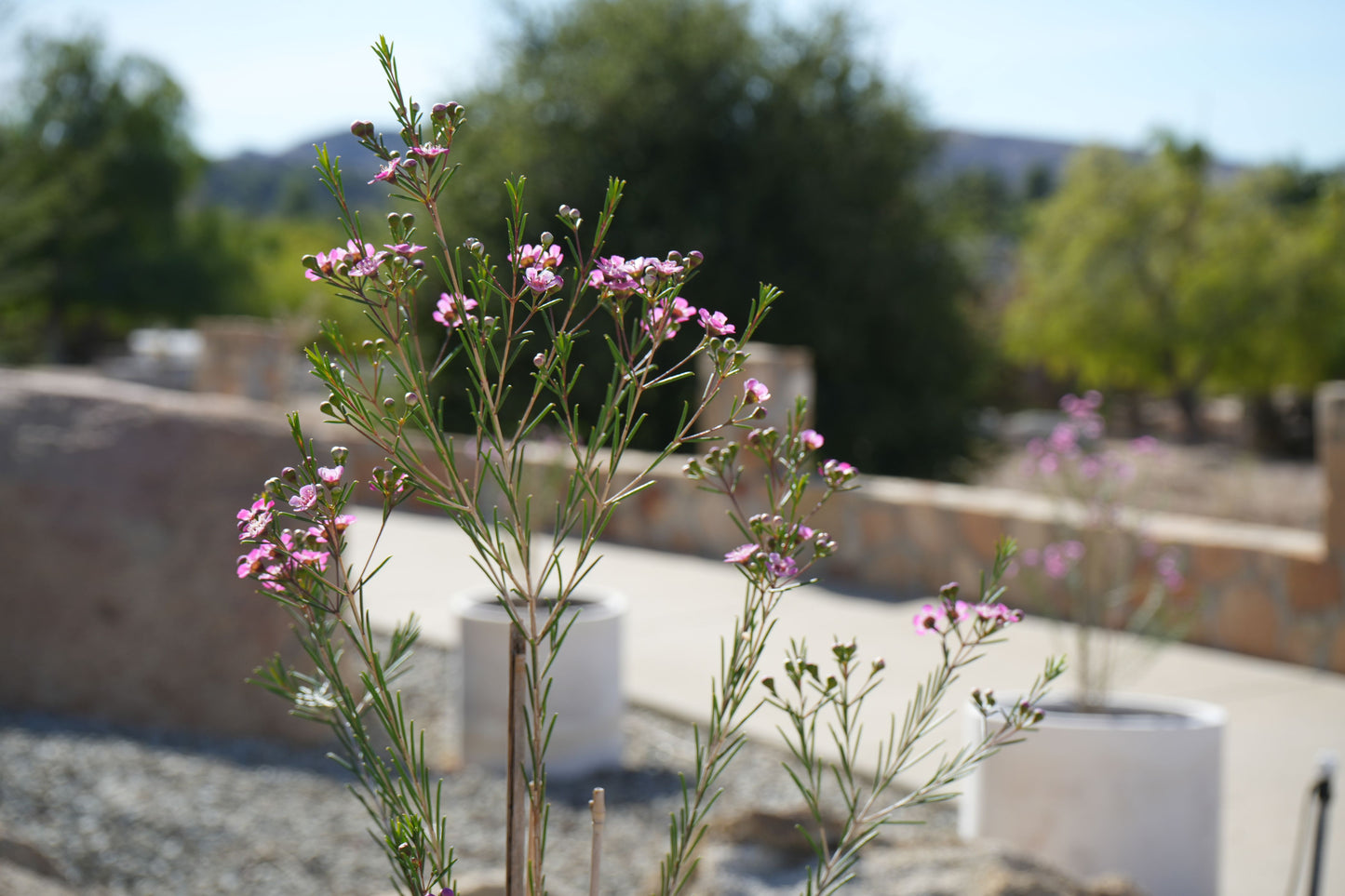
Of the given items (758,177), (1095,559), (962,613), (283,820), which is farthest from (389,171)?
(758,177)

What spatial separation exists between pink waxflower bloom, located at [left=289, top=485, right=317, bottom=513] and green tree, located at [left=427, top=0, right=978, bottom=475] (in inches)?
444

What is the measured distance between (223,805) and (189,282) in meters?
33.5

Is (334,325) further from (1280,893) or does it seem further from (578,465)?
(1280,893)

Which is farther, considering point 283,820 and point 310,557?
point 283,820

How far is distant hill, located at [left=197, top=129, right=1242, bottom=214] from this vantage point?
1370 mm

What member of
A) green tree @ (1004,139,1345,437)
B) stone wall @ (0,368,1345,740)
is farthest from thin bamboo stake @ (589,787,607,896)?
green tree @ (1004,139,1345,437)

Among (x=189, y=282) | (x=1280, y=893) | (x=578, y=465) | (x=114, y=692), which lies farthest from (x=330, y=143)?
(x=189, y=282)

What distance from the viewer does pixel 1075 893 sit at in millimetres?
2428

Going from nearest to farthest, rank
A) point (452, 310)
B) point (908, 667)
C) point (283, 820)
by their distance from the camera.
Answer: point (452, 310), point (283, 820), point (908, 667)

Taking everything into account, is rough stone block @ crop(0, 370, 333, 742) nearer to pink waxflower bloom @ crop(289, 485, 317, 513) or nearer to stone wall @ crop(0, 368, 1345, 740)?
stone wall @ crop(0, 368, 1345, 740)

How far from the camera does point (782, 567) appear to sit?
49.8 inches

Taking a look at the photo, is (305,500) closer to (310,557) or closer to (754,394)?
(310,557)

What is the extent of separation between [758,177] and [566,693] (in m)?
9.62

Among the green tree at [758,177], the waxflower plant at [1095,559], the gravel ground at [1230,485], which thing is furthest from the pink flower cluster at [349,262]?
the green tree at [758,177]
